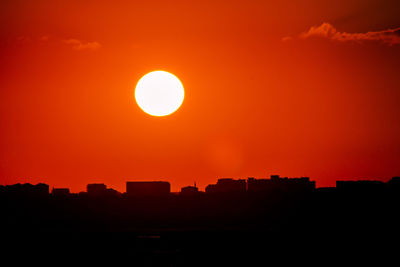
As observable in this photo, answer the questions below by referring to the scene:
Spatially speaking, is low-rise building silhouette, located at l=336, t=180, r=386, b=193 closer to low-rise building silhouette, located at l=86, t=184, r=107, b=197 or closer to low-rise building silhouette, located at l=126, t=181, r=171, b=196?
low-rise building silhouette, located at l=126, t=181, r=171, b=196

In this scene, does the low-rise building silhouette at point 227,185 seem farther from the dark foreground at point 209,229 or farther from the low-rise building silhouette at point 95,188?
the low-rise building silhouette at point 95,188

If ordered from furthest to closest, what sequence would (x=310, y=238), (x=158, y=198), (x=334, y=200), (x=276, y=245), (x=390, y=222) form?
1. (x=158, y=198)
2. (x=334, y=200)
3. (x=390, y=222)
4. (x=310, y=238)
5. (x=276, y=245)

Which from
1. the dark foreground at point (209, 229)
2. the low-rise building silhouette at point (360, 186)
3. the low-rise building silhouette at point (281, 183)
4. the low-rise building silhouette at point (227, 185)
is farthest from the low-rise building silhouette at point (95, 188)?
the low-rise building silhouette at point (360, 186)

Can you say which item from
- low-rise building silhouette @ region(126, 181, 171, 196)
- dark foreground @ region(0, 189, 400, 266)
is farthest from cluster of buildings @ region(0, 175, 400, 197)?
dark foreground @ region(0, 189, 400, 266)

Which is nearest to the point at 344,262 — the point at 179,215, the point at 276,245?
the point at 276,245

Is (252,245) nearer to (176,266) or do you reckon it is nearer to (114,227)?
(176,266)

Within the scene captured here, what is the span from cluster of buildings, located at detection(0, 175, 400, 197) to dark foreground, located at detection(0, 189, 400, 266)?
135 inches

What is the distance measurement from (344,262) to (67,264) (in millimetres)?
25686

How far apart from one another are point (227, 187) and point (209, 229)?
40.3 metres

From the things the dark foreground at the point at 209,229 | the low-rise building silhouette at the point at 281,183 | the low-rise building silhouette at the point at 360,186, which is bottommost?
the dark foreground at the point at 209,229

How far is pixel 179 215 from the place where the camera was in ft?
355

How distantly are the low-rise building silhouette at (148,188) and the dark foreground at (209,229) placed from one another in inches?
171

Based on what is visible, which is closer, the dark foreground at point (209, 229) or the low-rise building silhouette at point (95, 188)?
the dark foreground at point (209, 229)

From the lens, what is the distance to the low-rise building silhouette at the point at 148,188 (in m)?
116
